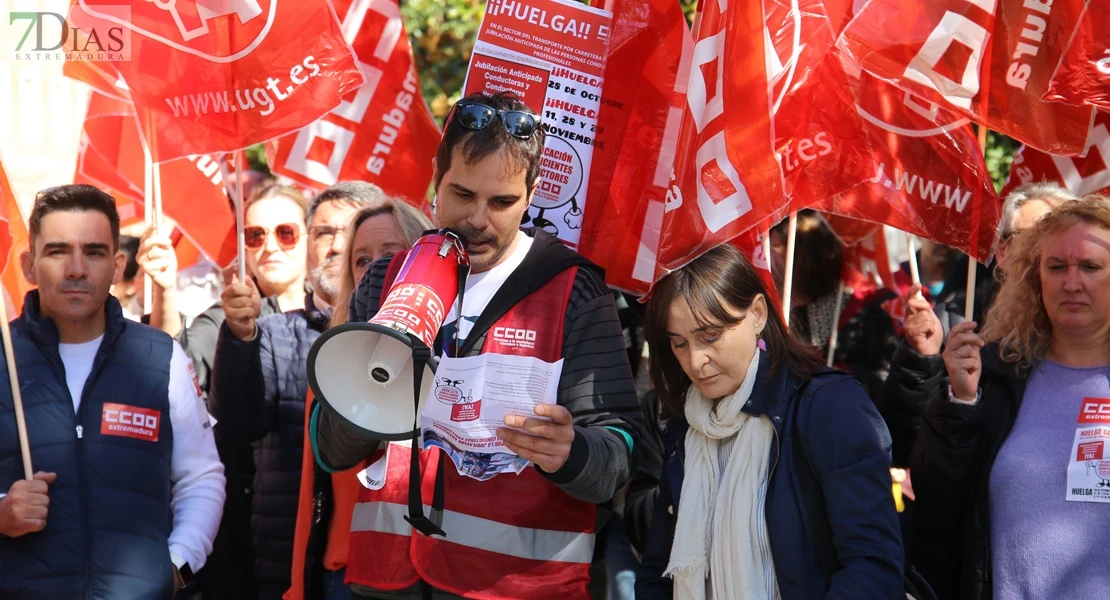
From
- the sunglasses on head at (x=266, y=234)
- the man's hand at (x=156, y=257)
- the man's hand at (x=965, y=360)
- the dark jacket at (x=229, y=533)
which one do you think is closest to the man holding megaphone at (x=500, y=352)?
the man's hand at (x=965, y=360)

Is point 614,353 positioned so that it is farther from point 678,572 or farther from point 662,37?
point 662,37

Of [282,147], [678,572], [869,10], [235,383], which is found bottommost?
[678,572]

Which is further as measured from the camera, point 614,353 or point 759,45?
point 759,45

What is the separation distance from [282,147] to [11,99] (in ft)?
4.47

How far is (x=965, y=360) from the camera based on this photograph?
364 centimetres

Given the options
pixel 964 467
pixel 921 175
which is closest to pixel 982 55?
pixel 921 175

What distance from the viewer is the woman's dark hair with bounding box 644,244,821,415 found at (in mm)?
3467

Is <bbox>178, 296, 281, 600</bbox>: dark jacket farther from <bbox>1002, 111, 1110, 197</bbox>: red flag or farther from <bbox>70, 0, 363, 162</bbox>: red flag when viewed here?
<bbox>1002, 111, 1110, 197</bbox>: red flag

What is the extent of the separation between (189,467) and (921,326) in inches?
94.4

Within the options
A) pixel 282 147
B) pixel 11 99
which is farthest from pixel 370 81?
pixel 11 99

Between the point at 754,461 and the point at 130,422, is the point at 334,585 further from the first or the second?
the point at 754,461

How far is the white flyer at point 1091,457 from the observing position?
351 centimetres

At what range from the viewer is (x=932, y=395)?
3.78 meters

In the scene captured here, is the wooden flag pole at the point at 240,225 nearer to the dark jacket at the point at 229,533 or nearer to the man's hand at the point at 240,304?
the man's hand at the point at 240,304
